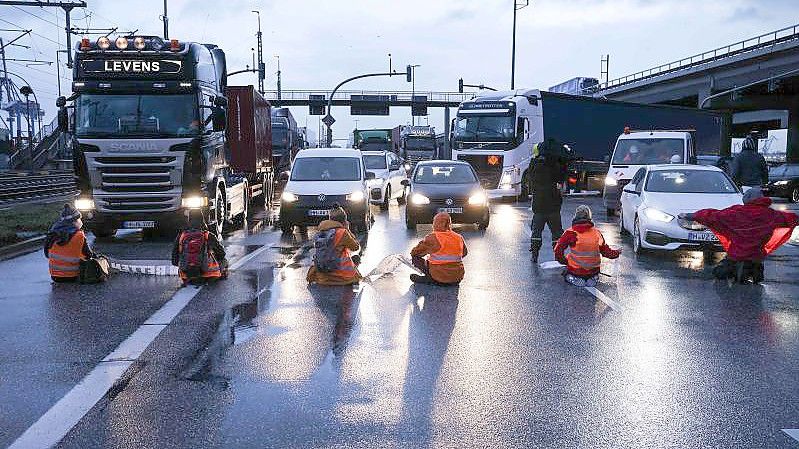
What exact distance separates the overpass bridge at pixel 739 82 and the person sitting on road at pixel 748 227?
2991 cm

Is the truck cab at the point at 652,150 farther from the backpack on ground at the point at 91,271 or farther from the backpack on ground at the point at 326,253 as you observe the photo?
Answer: the backpack on ground at the point at 91,271

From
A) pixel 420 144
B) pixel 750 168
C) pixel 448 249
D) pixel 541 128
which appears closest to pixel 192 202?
pixel 448 249

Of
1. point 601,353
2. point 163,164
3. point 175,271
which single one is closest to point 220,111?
point 163,164

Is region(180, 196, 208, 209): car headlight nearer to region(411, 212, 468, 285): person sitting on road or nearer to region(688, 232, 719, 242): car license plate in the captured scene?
region(411, 212, 468, 285): person sitting on road

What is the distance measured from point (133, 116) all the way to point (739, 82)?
1677 inches

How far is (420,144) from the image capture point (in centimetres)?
5388

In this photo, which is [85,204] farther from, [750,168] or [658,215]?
[750,168]

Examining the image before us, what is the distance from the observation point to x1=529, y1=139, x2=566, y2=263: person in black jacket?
12.1 meters

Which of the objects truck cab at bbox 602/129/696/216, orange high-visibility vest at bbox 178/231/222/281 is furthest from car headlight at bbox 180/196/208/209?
truck cab at bbox 602/129/696/216

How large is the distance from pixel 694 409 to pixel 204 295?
5.85 m

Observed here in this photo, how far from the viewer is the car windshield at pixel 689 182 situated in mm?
13734

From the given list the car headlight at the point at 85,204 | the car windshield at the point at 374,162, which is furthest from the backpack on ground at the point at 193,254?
the car windshield at the point at 374,162

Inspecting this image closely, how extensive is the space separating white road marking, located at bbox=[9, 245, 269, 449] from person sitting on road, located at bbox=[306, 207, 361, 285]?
1.89 m

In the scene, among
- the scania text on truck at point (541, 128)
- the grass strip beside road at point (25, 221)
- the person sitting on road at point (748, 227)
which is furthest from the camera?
the scania text on truck at point (541, 128)
